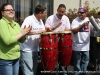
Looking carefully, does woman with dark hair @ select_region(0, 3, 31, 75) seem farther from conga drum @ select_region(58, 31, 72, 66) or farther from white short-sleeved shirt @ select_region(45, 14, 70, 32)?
white short-sleeved shirt @ select_region(45, 14, 70, 32)

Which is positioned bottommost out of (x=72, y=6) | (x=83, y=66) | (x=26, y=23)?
(x=83, y=66)

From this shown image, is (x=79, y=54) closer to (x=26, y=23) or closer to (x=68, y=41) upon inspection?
(x=68, y=41)

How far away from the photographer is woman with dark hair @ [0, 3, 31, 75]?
11.5 ft

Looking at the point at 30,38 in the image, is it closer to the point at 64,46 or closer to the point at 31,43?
the point at 31,43

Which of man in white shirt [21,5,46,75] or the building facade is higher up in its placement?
the building facade

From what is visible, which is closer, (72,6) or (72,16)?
(72,16)

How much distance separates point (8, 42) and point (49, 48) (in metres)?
1.06

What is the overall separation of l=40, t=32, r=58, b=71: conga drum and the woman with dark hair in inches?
27.0

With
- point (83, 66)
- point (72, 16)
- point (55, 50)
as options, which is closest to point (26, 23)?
point (55, 50)

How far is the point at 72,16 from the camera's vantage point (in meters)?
7.98

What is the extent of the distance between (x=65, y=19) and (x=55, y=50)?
1077mm

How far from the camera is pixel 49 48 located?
4.34 m

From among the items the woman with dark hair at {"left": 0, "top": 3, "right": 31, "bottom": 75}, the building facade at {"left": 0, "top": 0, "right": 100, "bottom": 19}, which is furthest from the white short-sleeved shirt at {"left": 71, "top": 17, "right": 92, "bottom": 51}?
the building facade at {"left": 0, "top": 0, "right": 100, "bottom": 19}

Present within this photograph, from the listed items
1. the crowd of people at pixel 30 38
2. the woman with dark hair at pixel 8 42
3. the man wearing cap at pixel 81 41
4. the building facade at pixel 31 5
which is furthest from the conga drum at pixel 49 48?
the building facade at pixel 31 5
